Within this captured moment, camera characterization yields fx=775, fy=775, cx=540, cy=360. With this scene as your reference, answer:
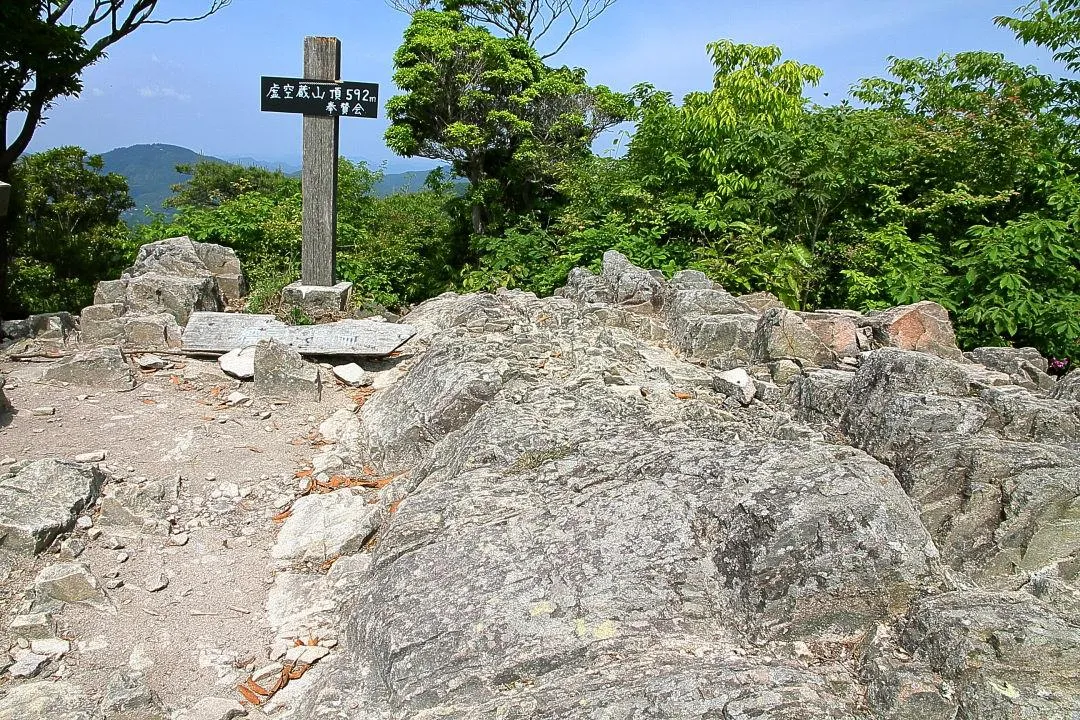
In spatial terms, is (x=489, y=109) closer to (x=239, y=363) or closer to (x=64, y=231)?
(x=64, y=231)

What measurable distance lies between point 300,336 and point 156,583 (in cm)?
313

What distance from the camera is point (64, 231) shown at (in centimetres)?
1461

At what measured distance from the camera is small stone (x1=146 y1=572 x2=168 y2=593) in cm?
381

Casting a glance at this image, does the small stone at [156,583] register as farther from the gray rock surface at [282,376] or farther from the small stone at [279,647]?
the gray rock surface at [282,376]

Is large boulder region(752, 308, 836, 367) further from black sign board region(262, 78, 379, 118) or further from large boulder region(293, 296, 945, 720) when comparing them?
black sign board region(262, 78, 379, 118)

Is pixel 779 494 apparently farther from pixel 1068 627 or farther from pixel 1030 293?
pixel 1030 293

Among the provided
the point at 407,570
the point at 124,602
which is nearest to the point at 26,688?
the point at 124,602

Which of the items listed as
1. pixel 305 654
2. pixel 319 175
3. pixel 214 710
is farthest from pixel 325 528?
pixel 319 175

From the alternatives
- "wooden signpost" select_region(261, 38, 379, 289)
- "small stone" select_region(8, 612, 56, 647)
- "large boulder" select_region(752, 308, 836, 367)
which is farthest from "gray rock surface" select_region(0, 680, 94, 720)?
"wooden signpost" select_region(261, 38, 379, 289)

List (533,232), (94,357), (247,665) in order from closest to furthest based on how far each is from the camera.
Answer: (247,665) < (94,357) < (533,232)

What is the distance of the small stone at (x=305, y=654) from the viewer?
3350 mm

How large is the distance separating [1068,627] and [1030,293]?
5.78m

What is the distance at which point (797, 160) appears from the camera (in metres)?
10.5

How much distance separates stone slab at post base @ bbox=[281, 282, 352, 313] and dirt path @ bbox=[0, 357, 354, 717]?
1.73m
